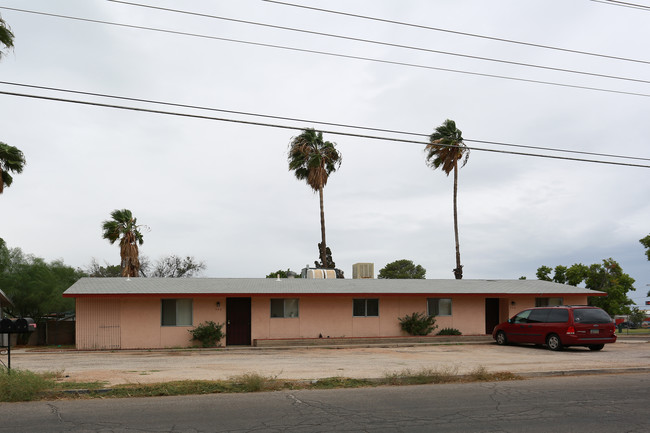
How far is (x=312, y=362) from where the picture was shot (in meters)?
17.6

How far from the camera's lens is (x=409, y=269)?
8494 centimetres

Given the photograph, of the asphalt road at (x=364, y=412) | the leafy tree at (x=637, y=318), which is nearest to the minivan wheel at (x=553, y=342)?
the asphalt road at (x=364, y=412)

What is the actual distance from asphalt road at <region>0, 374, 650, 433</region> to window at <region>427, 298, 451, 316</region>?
1626 centimetres

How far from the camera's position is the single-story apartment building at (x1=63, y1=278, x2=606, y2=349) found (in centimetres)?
2400

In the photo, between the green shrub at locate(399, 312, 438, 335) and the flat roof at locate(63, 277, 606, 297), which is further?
the green shrub at locate(399, 312, 438, 335)

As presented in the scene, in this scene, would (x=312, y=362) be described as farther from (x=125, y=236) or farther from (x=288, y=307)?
(x=125, y=236)

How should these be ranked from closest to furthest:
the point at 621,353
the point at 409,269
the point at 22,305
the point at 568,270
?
the point at 621,353
the point at 22,305
the point at 568,270
the point at 409,269

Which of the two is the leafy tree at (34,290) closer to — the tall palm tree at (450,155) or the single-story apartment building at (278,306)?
the single-story apartment building at (278,306)

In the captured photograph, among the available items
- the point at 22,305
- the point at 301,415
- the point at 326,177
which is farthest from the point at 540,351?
the point at 22,305

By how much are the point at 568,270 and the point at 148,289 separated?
45613mm

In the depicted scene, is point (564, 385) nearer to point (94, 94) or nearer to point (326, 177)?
point (94, 94)

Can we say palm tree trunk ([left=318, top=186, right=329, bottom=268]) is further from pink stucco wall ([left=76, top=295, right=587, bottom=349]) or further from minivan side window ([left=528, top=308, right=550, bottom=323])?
minivan side window ([left=528, top=308, right=550, bottom=323])

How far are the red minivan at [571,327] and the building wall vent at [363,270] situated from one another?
39.1ft

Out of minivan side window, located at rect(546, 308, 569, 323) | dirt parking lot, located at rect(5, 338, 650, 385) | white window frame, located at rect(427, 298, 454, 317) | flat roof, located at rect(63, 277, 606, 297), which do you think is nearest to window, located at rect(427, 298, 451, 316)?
white window frame, located at rect(427, 298, 454, 317)
